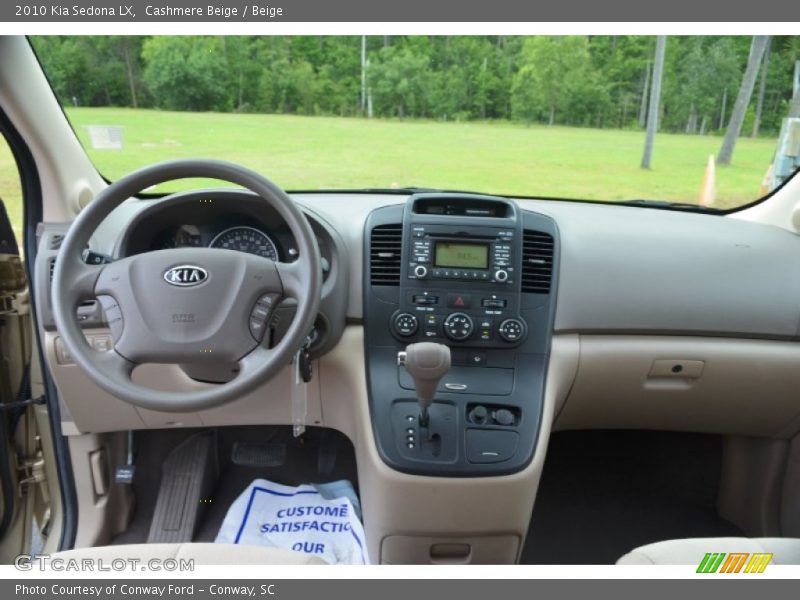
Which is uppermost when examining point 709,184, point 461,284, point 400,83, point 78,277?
point 400,83

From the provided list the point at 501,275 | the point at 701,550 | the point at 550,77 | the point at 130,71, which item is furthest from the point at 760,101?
the point at 130,71

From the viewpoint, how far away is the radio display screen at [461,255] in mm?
2072

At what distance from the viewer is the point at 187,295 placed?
63.6 inches

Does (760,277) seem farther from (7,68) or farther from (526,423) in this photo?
(7,68)

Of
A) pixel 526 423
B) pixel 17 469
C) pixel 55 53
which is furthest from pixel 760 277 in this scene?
pixel 17 469

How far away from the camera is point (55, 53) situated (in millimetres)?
2006

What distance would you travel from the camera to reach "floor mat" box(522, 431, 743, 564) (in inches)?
105

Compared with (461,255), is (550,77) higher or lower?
higher

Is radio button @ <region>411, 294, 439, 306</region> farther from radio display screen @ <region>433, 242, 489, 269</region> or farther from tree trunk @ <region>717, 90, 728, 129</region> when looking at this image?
tree trunk @ <region>717, 90, 728, 129</region>

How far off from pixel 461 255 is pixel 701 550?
3.55ft

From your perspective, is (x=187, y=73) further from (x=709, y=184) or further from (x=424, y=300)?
(x=709, y=184)

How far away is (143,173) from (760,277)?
2.03m

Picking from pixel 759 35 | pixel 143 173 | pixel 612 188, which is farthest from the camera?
pixel 612 188

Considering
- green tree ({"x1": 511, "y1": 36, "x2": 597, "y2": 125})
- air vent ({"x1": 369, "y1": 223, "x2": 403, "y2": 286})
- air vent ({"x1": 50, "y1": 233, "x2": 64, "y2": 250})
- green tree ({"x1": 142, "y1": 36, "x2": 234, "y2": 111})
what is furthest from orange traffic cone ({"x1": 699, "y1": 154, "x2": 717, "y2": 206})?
air vent ({"x1": 50, "y1": 233, "x2": 64, "y2": 250})
